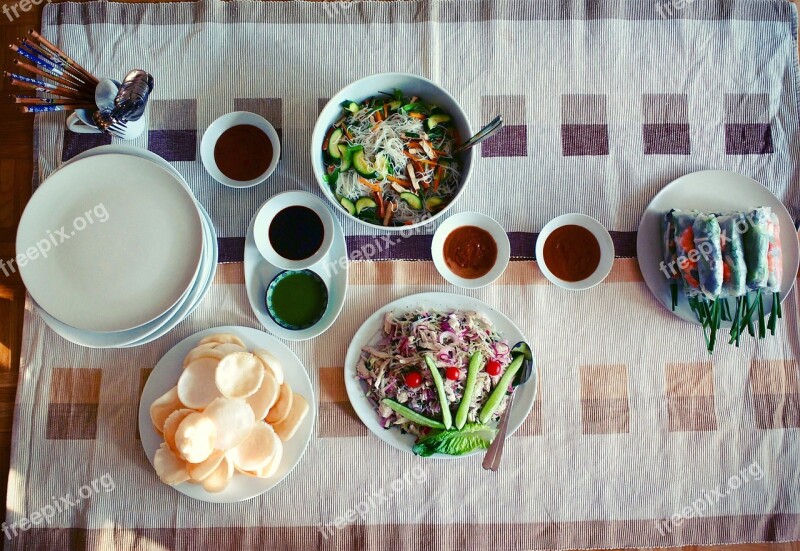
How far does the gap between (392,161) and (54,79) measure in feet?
3.64

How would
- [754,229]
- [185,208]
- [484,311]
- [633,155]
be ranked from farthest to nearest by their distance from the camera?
1. [633,155]
2. [484,311]
3. [754,229]
4. [185,208]

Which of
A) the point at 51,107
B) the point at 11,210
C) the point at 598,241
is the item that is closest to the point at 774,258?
the point at 598,241

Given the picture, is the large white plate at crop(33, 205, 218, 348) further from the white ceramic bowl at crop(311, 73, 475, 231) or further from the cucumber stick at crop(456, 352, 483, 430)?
the cucumber stick at crop(456, 352, 483, 430)

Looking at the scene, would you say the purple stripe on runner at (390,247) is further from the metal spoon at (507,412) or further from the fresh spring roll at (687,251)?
the fresh spring roll at (687,251)

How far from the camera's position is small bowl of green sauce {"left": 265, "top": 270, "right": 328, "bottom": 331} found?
1.88 m

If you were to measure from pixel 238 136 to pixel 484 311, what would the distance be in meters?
1.05

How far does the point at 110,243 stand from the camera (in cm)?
165

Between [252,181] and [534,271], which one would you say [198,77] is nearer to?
[252,181]

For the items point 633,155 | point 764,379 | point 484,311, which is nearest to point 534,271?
point 484,311

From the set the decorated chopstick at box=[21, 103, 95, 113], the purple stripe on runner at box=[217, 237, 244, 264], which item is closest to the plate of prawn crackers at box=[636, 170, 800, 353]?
the purple stripe on runner at box=[217, 237, 244, 264]

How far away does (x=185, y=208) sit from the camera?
1.65 m

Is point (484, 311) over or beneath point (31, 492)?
over

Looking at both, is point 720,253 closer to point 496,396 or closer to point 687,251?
point 687,251

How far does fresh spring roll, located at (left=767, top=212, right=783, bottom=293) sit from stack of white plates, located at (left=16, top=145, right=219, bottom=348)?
1805 millimetres
